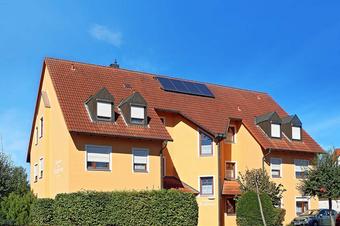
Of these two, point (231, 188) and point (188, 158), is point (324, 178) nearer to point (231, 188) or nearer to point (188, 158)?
point (231, 188)

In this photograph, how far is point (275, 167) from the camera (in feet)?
139

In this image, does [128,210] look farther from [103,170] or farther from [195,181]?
[195,181]

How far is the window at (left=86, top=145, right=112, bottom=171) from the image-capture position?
108 feet

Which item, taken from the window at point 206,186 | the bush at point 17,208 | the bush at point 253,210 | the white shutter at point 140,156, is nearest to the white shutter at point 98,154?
the white shutter at point 140,156

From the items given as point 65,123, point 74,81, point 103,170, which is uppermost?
point 74,81

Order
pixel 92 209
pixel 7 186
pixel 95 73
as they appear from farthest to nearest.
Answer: pixel 7 186
pixel 95 73
pixel 92 209

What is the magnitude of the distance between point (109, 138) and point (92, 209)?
5.96m

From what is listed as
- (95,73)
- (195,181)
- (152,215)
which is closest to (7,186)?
(95,73)

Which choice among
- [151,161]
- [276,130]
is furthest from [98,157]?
[276,130]

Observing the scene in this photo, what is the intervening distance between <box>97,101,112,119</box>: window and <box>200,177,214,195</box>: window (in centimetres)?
900

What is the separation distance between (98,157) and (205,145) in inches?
358

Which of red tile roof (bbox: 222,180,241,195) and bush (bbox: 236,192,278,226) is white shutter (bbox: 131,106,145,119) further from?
bush (bbox: 236,192,278,226)

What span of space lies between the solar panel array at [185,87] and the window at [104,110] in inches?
321

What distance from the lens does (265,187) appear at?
3709 cm
